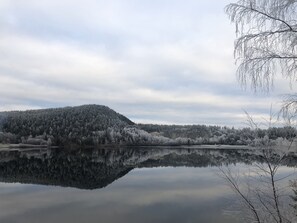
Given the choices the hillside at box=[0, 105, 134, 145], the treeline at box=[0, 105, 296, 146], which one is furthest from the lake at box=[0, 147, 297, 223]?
the hillside at box=[0, 105, 134, 145]

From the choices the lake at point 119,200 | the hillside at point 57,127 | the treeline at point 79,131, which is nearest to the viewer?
the lake at point 119,200

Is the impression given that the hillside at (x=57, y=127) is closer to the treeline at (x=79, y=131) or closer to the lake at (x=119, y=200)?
the treeline at (x=79, y=131)

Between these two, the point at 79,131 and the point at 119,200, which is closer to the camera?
the point at 119,200

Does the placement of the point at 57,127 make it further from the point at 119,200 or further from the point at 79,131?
the point at 119,200

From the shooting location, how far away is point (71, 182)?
137 feet

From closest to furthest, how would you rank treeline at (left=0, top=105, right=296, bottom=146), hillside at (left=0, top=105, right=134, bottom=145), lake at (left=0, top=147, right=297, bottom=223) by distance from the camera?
lake at (left=0, top=147, right=297, bottom=223) < hillside at (left=0, top=105, right=134, bottom=145) < treeline at (left=0, top=105, right=296, bottom=146)

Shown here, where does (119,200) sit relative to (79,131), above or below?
below

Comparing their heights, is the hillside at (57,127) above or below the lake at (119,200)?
above

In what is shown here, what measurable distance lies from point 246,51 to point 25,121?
149 meters

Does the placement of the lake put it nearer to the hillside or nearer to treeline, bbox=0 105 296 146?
treeline, bbox=0 105 296 146

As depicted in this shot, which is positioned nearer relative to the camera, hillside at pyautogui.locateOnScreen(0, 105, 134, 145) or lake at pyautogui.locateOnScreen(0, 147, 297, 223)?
lake at pyautogui.locateOnScreen(0, 147, 297, 223)

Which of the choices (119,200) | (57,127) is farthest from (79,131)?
(119,200)

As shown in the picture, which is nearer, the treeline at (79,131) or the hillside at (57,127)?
the hillside at (57,127)

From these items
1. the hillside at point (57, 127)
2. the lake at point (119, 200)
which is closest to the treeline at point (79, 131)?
the hillside at point (57, 127)
